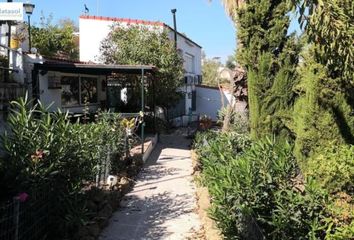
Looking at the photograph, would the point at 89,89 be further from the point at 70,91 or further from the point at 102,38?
the point at 102,38

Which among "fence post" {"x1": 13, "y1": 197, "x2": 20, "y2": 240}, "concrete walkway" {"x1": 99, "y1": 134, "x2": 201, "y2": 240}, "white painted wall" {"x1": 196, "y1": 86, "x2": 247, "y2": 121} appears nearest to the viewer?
"fence post" {"x1": 13, "y1": 197, "x2": 20, "y2": 240}

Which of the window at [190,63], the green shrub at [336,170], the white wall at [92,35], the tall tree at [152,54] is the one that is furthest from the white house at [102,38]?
the green shrub at [336,170]

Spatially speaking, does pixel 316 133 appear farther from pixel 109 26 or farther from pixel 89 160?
pixel 109 26

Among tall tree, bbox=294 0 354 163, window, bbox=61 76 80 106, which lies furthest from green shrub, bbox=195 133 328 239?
window, bbox=61 76 80 106

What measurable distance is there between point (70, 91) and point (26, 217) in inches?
531

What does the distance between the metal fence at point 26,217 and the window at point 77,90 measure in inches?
433

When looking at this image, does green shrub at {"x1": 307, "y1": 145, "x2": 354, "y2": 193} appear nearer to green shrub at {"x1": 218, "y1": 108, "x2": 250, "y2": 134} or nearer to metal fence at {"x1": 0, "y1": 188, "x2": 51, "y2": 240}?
metal fence at {"x1": 0, "y1": 188, "x2": 51, "y2": 240}

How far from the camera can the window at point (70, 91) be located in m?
17.4

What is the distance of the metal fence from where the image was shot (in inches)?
174

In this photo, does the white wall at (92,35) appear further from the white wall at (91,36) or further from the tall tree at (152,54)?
the tall tree at (152,54)

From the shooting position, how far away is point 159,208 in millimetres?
8328

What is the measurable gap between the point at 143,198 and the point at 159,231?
205 centimetres

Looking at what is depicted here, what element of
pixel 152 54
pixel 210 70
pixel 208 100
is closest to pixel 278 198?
pixel 152 54

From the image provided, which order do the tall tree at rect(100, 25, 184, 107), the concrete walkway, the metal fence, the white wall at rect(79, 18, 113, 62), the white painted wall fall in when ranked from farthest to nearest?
the white painted wall → the white wall at rect(79, 18, 113, 62) → the tall tree at rect(100, 25, 184, 107) → the concrete walkway → the metal fence
